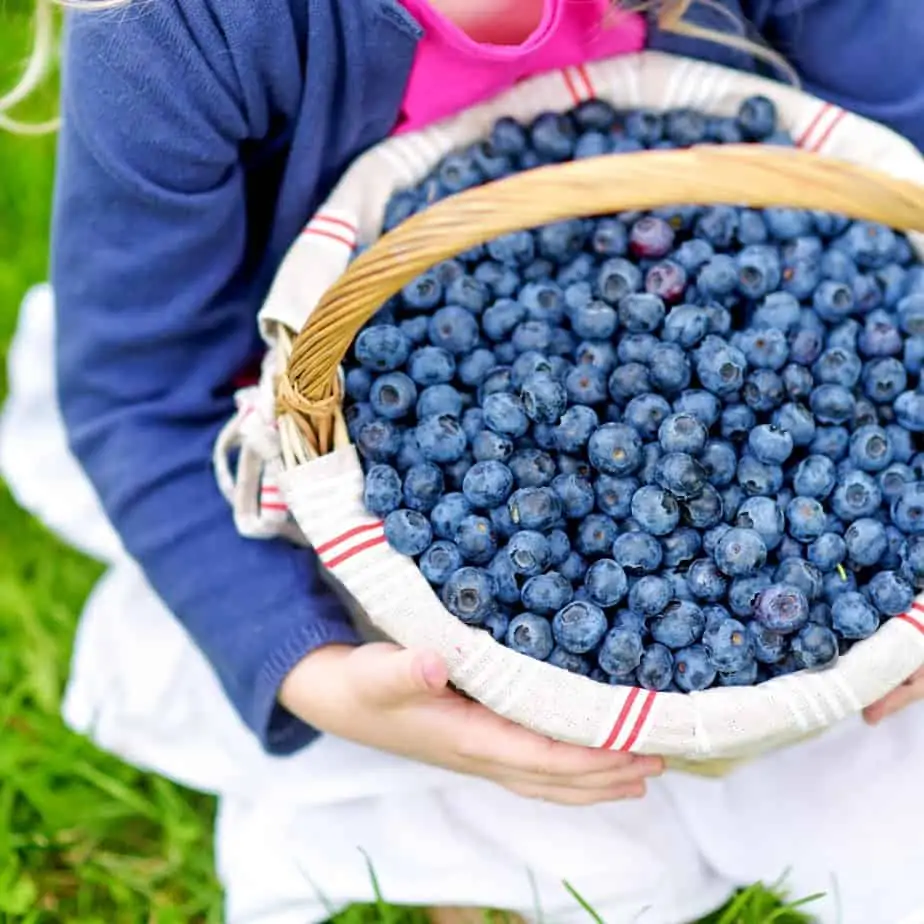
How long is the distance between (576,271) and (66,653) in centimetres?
79

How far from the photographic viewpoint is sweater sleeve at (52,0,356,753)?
3.23 ft

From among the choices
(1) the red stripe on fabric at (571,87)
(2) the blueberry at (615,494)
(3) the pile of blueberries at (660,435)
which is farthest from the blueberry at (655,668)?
(1) the red stripe on fabric at (571,87)

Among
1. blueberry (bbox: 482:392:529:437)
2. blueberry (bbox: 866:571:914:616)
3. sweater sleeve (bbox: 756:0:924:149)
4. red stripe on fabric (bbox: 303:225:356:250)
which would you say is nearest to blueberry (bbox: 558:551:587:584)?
blueberry (bbox: 482:392:529:437)

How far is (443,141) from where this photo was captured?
1097mm

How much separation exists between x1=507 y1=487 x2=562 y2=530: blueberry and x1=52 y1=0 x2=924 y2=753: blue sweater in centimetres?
27

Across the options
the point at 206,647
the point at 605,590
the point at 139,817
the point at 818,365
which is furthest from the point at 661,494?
the point at 139,817

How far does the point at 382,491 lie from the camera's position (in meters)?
0.91

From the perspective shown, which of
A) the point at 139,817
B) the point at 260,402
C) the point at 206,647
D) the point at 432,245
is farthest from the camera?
the point at 139,817

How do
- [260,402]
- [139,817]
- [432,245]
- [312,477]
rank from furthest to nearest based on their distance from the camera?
[139,817] → [260,402] → [312,477] → [432,245]

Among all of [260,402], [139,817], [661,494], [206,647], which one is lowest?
[139,817]

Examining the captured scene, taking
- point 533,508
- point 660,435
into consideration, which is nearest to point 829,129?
point 660,435

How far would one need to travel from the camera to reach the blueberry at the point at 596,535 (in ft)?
3.00

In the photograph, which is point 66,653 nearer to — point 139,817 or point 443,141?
point 139,817

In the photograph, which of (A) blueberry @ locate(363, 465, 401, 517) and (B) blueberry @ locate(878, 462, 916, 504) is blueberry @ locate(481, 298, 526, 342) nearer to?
(A) blueberry @ locate(363, 465, 401, 517)
